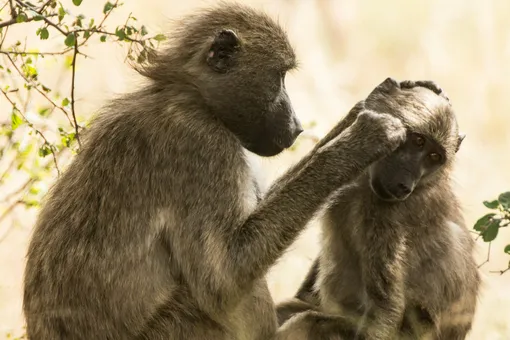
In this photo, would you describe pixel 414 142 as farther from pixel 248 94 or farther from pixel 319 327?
pixel 319 327

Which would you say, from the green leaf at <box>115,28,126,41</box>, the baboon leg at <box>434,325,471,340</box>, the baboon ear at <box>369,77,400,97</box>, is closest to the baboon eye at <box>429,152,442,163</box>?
the baboon ear at <box>369,77,400,97</box>

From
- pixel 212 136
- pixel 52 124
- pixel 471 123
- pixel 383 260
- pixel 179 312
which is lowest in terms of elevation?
pixel 179 312

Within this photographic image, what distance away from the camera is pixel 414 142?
5414mm

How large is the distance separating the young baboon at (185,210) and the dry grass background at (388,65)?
333 cm

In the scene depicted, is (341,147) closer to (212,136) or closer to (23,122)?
(212,136)

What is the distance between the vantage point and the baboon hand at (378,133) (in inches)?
199

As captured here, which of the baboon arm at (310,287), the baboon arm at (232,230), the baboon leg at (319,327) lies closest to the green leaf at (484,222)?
the baboon arm at (232,230)

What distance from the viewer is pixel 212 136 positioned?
4.97 meters

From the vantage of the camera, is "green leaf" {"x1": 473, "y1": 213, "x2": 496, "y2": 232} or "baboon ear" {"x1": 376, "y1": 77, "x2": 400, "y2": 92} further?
"baboon ear" {"x1": 376, "y1": 77, "x2": 400, "y2": 92}

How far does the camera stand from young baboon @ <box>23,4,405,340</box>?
4.83m

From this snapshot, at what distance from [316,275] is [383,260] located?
827mm

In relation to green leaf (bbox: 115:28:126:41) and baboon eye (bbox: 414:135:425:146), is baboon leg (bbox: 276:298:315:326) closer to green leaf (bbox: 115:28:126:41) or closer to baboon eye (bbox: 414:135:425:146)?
baboon eye (bbox: 414:135:425:146)

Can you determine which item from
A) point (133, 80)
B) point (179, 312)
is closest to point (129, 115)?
point (133, 80)

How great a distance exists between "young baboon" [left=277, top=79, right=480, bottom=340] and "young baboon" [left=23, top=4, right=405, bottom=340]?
11.4 inches
